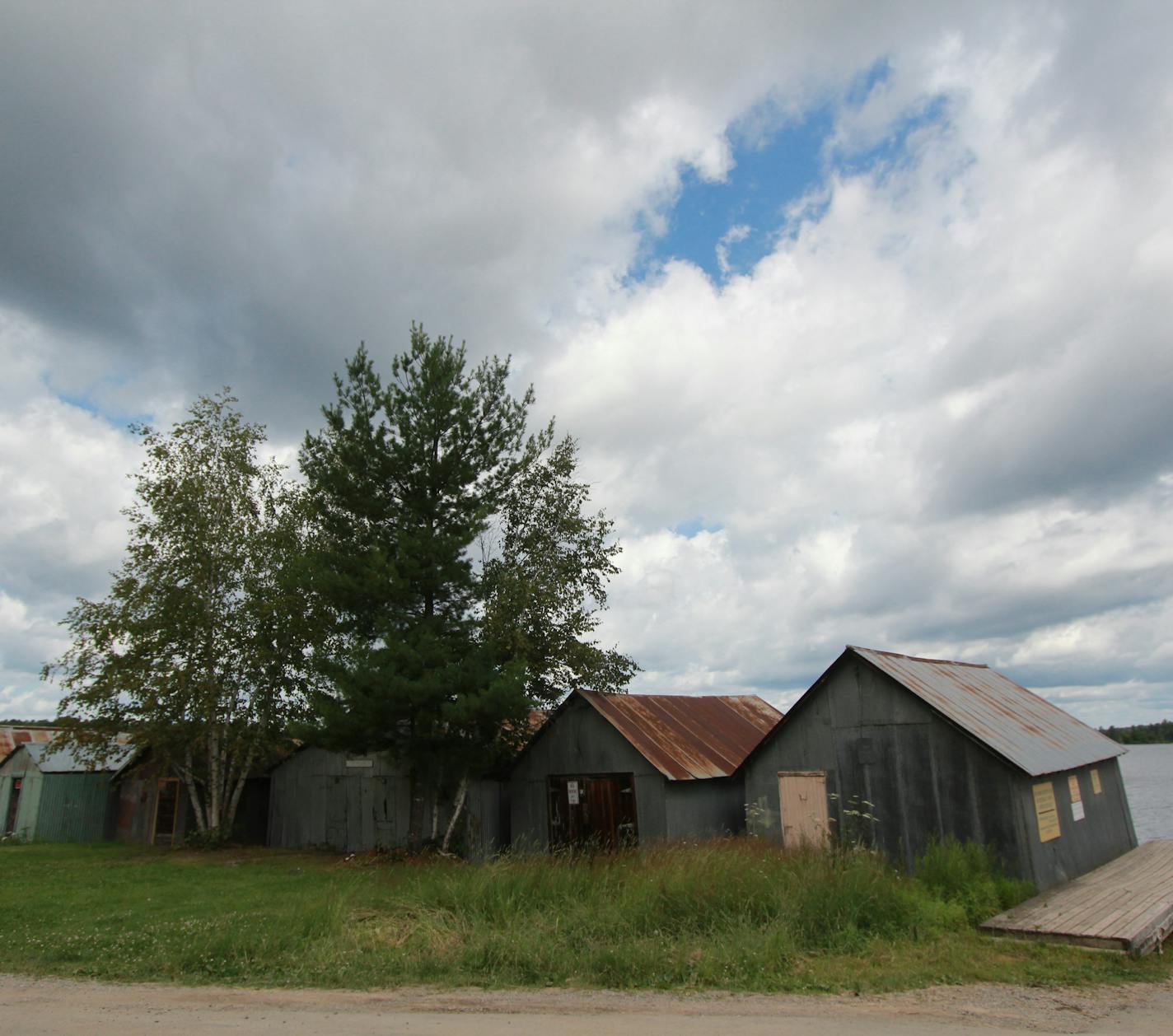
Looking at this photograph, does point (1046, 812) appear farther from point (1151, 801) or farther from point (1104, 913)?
point (1151, 801)

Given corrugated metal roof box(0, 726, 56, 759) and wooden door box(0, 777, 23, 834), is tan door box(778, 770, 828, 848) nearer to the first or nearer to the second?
wooden door box(0, 777, 23, 834)

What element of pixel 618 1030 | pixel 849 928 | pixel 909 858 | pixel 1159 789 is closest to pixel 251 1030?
pixel 618 1030

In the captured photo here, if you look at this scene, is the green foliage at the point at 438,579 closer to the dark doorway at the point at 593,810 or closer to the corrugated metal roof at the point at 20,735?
the dark doorway at the point at 593,810

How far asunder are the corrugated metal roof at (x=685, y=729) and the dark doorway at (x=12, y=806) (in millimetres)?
25125

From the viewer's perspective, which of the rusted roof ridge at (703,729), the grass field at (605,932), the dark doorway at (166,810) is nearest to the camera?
the grass field at (605,932)

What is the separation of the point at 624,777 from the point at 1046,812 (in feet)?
30.0

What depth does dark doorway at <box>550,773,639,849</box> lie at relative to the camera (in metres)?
20.1

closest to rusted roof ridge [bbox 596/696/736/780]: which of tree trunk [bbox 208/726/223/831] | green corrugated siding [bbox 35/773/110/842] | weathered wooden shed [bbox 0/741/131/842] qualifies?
tree trunk [bbox 208/726/223/831]

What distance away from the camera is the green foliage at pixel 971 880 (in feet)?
42.2

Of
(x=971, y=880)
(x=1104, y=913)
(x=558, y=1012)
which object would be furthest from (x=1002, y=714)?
(x=558, y=1012)

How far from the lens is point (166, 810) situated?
98.6 feet

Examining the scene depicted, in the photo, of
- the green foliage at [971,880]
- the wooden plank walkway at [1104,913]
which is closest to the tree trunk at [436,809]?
the green foliage at [971,880]

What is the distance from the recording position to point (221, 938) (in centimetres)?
1086

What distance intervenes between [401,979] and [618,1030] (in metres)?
3.20
